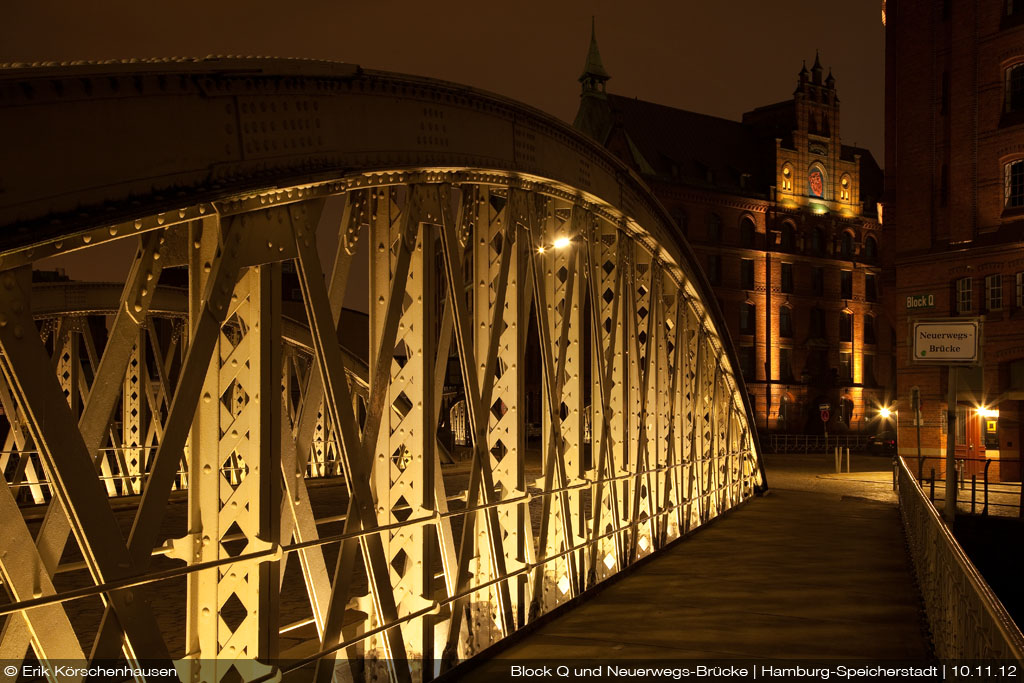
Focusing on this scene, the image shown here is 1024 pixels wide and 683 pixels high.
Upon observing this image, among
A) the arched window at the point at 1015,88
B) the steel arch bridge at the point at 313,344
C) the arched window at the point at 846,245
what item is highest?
the arched window at the point at 846,245

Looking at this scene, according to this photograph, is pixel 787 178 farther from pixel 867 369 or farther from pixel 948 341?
pixel 948 341

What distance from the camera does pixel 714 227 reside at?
224 feet

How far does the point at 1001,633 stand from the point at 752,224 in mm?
67105

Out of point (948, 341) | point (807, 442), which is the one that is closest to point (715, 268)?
point (807, 442)

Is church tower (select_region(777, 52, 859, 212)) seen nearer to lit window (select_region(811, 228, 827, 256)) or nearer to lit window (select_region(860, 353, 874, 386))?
lit window (select_region(811, 228, 827, 256))

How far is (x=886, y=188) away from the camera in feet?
135

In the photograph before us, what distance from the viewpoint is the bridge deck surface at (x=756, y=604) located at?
9.16 metres

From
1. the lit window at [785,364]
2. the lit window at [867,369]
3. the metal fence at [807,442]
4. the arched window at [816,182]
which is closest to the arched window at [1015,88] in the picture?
the metal fence at [807,442]

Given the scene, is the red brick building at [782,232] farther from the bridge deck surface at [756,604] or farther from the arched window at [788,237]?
the bridge deck surface at [756,604]

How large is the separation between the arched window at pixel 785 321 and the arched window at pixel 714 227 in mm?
7018

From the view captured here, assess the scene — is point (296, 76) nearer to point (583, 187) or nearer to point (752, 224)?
point (583, 187)

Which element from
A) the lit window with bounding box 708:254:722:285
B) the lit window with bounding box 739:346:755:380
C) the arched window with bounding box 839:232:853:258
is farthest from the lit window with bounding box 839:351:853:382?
the lit window with bounding box 708:254:722:285

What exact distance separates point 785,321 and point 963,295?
120 feet

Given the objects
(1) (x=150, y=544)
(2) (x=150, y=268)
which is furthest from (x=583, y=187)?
(1) (x=150, y=544)
